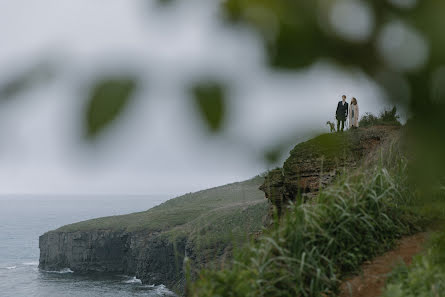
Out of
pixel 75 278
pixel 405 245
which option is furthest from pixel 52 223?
pixel 405 245

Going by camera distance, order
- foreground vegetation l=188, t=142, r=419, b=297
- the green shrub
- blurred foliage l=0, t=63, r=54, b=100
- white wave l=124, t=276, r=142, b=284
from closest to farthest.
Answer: blurred foliage l=0, t=63, r=54, b=100, the green shrub, foreground vegetation l=188, t=142, r=419, b=297, white wave l=124, t=276, r=142, b=284

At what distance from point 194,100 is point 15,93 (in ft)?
0.68

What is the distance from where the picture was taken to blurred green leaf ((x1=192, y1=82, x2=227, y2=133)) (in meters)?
0.60

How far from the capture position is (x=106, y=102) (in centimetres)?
54

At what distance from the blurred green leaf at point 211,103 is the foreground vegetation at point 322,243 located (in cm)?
272

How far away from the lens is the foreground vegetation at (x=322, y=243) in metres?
3.58

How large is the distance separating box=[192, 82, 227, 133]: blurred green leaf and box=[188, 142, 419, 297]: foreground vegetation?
2.72 metres

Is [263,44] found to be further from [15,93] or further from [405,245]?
[405,245]

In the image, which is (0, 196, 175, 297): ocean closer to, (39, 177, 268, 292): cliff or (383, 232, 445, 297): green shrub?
(39, 177, 268, 292): cliff

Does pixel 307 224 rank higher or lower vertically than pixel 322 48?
lower

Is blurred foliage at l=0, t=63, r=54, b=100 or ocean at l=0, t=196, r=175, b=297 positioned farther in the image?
ocean at l=0, t=196, r=175, b=297

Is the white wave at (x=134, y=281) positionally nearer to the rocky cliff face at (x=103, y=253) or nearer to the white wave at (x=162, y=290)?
the rocky cliff face at (x=103, y=253)

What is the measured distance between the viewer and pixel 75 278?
71188 mm

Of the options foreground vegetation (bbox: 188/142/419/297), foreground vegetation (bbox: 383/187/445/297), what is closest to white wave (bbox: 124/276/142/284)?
foreground vegetation (bbox: 188/142/419/297)
